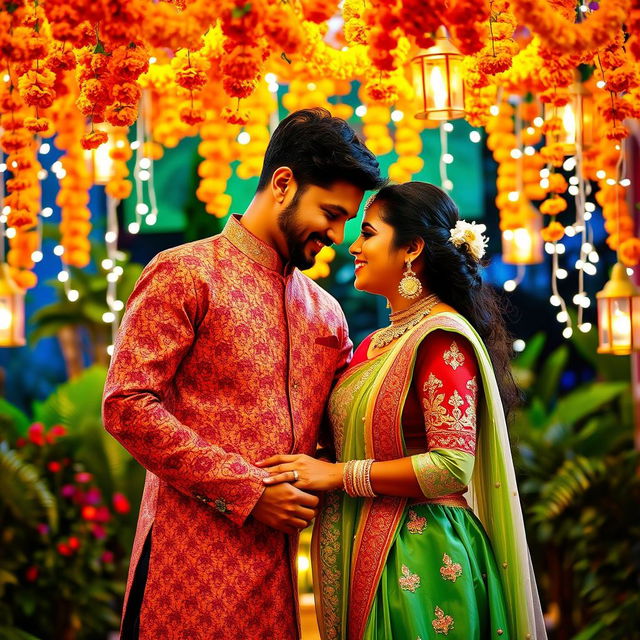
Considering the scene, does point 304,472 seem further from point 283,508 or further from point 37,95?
point 37,95

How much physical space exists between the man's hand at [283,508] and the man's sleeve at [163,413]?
3 cm

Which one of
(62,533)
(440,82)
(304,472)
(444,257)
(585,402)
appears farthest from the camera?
(585,402)

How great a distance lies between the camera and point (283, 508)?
101 inches

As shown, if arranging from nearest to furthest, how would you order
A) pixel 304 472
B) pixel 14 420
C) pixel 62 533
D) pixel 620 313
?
pixel 304 472, pixel 620 313, pixel 62 533, pixel 14 420

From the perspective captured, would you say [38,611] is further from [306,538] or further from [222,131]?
[222,131]

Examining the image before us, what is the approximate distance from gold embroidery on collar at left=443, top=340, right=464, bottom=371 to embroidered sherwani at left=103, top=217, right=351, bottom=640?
375 millimetres

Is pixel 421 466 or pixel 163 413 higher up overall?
pixel 163 413

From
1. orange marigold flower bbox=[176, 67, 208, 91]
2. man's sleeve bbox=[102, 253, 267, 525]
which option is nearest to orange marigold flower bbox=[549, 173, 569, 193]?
orange marigold flower bbox=[176, 67, 208, 91]

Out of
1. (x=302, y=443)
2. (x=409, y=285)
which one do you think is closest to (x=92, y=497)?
(x=302, y=443)

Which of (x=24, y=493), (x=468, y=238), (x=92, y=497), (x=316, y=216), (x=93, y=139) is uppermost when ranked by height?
(x=93, y=139)

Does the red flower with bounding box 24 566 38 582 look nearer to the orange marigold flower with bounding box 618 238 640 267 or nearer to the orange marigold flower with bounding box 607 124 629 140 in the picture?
the orange marigold flower with bounding box 618 238 640 267

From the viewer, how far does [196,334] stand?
266cm

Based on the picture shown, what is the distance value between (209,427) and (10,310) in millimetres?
2388

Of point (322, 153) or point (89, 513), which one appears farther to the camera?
point (89, 513)
